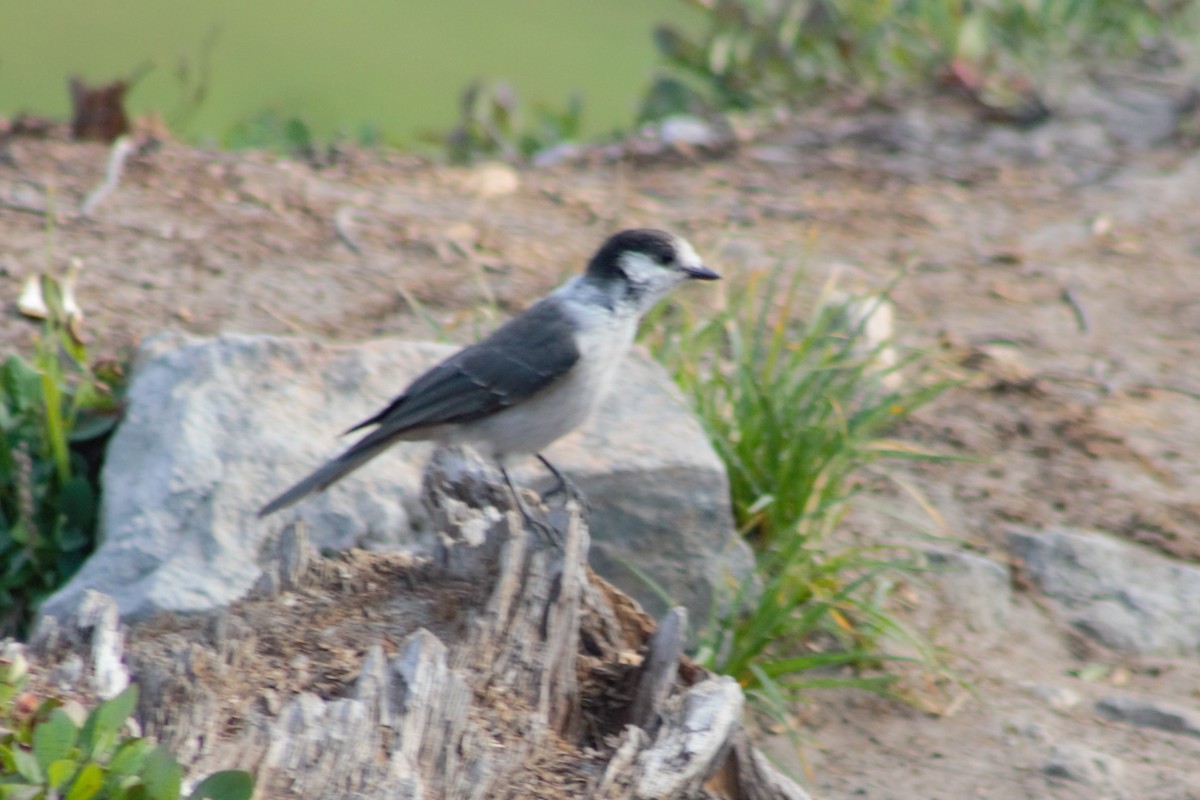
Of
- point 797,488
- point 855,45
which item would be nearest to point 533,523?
point 797,488

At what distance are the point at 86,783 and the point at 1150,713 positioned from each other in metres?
3.32

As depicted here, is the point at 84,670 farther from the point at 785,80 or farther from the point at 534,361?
the point at 785,80

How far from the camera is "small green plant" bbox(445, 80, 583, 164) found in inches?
339

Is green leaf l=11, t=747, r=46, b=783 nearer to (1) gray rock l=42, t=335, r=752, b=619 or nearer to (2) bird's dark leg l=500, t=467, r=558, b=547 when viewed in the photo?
(2) bird's dark leg l=500, t=467, r=558, b=547

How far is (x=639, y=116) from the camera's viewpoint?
9562 mm

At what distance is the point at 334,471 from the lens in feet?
13.9

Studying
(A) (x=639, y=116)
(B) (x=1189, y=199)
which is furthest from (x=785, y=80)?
(B) (x=1189, y=199)

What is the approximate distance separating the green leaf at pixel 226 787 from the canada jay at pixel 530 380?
1.63m

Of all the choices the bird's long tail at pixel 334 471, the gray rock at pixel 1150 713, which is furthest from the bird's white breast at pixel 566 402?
the gray rock at pixel 1150 713

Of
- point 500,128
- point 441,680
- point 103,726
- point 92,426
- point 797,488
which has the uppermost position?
point 103,726

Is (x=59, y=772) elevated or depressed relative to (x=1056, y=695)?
elevated

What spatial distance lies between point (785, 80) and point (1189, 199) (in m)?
2.69

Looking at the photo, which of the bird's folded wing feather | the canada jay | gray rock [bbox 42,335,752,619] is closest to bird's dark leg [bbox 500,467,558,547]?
the canada jay

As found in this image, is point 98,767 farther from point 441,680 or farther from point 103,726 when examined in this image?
point 441,680
